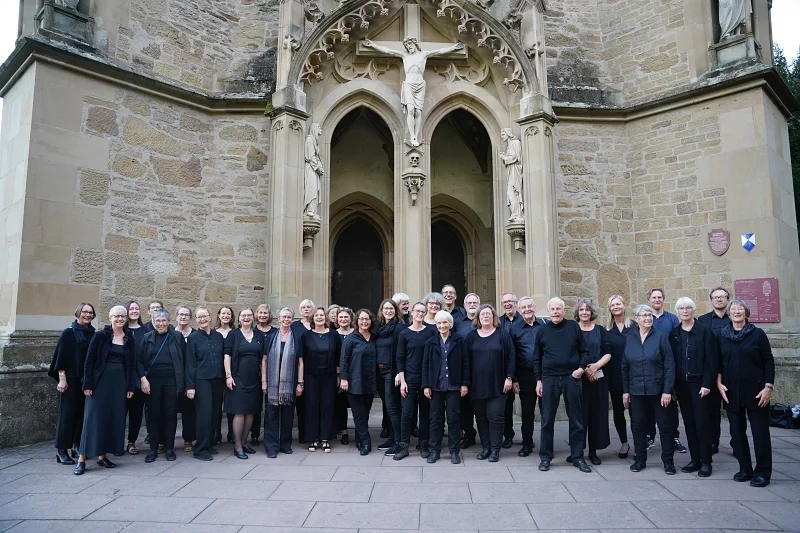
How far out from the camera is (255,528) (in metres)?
3.84

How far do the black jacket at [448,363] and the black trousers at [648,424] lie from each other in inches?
66.2

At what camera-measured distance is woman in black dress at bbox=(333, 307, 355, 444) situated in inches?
261

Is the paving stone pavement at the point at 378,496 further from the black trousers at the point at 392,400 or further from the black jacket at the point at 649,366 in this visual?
the black jacket at the point at 649,366

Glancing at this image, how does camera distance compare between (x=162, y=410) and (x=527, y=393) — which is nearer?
(x=162, y=410)

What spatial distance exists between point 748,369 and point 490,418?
7.95 ft

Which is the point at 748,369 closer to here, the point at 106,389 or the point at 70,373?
the point at 106,389

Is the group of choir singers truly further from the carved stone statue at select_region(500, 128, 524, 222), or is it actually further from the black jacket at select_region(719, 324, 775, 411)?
the carved stone statue at select_region(500, 128, 524, 222)

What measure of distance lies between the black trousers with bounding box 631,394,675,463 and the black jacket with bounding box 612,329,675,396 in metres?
0.11

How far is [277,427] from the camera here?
244 inches

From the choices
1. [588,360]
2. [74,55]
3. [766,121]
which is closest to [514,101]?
[766,121]

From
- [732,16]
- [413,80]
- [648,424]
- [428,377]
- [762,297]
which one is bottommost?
[648,424]

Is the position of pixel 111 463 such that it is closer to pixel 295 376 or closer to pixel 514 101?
pixel 295 376

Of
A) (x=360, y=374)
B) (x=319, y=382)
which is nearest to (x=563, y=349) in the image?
(x=360, y=374)

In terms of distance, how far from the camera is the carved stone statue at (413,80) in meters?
9.13
